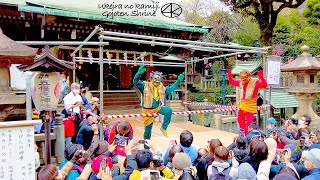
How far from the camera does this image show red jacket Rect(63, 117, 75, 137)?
20.0ft

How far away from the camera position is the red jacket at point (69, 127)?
6.09 m

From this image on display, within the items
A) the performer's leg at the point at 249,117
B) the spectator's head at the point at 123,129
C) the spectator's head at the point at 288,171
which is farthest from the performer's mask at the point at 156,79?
the spectator's head at the point at 288,171

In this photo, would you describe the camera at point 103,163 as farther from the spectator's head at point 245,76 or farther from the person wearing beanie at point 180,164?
the spectator's head at point 245,76

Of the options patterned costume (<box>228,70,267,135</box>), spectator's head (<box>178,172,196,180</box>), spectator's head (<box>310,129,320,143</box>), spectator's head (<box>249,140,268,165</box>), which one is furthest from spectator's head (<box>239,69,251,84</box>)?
spectator's head (<box>178,172,196,180</box>)

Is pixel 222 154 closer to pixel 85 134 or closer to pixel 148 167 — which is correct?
pixel 148 167

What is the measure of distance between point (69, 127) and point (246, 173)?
4149 mm

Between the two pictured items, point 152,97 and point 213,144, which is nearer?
point 213,144

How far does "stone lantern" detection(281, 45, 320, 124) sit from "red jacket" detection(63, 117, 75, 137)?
5936 millimetres

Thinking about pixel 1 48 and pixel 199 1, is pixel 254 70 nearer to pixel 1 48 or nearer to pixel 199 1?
pixel 1 48

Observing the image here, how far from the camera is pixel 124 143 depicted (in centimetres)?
417

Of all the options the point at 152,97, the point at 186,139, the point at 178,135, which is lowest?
the point at 178,135

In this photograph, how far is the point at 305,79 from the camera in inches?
326

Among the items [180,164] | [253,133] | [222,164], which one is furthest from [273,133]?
[180,164]

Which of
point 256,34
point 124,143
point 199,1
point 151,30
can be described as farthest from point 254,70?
point 199,1
